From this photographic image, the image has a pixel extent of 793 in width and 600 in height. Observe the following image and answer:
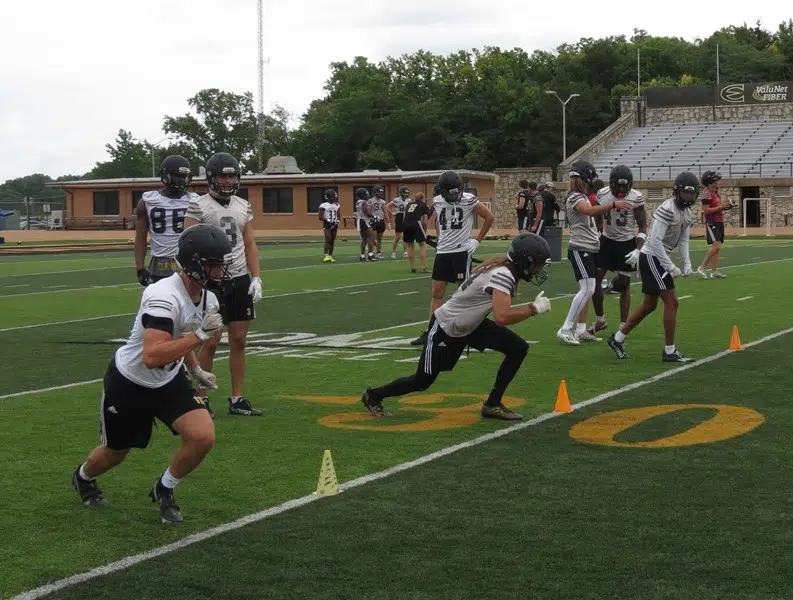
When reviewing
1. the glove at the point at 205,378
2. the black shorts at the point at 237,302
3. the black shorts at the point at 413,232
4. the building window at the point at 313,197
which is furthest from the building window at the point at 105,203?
the glove at the point at 205,378

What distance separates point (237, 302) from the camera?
9234 millimetres

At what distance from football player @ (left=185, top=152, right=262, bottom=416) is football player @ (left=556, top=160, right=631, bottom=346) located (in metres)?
4.63

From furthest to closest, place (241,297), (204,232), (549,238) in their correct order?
(549,238) → (241,297) → (204,232)

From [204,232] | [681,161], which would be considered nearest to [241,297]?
[204,232]

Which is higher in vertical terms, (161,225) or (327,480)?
(161,225)

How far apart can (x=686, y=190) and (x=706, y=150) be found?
58.3 meters

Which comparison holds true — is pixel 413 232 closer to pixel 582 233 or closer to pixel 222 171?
pixel 582 233

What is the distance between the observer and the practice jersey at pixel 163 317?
19.5 ft

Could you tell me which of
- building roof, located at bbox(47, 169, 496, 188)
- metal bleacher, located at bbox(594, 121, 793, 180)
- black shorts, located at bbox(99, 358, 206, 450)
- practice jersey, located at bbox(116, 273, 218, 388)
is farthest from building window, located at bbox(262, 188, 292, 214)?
practice jersey, located at bbox(116, 273, 218, 388)

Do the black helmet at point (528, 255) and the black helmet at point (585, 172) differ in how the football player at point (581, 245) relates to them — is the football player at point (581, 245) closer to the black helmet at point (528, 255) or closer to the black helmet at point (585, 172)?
the black helmet at point (585, 172)

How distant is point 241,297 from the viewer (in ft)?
30.3

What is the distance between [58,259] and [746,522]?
102 feet

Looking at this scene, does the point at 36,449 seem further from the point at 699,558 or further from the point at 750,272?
the point at 750,272

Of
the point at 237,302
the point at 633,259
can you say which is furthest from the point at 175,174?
the point at 633,259
